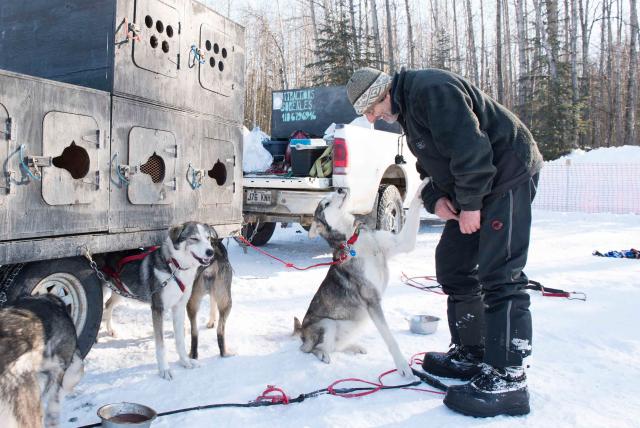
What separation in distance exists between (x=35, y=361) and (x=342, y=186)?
4.72 metres

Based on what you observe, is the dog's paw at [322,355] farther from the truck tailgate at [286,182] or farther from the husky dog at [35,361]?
the truck tailgate at [286,182]

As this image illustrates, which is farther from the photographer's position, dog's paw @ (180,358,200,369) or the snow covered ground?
dog's paw @ (180,358,200,369)

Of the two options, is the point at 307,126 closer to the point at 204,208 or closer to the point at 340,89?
the point at 340,89

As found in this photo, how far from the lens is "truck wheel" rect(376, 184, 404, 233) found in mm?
7516

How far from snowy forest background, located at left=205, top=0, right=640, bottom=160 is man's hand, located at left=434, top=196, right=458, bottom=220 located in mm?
19361

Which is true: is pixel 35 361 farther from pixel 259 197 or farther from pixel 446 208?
pixel 259 197

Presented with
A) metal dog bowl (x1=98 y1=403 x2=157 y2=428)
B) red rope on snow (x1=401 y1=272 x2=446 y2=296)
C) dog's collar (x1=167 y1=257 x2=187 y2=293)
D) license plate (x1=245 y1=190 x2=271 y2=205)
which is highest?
license plate (x1=245 y1=190 x2=271 y2=205)

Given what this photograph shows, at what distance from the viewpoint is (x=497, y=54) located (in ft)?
83.2

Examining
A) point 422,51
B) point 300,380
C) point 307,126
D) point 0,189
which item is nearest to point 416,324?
point 300,380

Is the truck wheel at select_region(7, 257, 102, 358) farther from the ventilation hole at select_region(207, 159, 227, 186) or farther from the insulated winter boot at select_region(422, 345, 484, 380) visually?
the insulated winter boot at select_region(422, 345, 484, 380)

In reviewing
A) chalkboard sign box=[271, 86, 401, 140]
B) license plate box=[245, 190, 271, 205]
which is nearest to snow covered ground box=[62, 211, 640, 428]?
license plate box=[245, 190, 271, 205]

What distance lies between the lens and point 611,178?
14664 millimetres

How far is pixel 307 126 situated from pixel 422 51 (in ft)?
109

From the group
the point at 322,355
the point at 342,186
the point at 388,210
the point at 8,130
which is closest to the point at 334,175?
the point at 342,186
